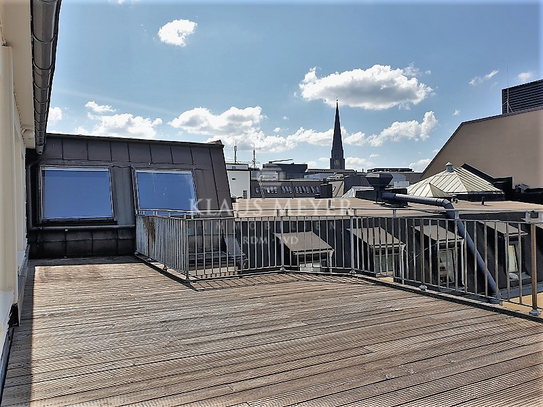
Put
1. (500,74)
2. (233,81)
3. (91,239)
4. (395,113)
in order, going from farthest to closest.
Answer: (395,113) < (500,74) < (233,81) < (91,239)

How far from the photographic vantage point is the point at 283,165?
64.5 metres

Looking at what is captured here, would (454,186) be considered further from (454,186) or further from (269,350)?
(269,350)

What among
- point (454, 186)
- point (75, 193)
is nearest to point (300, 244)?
point (75, 193)

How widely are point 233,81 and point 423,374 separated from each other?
35.9 feet

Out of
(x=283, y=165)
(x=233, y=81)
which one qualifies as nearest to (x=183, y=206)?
(x=233, y=81)

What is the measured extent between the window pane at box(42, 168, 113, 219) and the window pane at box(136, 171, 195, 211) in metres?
0.73

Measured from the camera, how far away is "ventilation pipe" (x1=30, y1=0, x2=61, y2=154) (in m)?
2.59

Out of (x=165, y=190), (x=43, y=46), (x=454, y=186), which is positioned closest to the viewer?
(x=43, y=46)

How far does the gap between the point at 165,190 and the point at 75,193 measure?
6.16ft

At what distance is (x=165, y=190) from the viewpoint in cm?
902

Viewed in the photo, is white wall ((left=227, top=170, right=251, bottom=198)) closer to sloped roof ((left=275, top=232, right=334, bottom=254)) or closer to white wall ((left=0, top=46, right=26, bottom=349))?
sloped roof ((left=275, top=232, right=334, bottom=254))

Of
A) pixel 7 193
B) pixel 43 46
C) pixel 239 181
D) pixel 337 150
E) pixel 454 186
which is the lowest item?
pixel 7 193

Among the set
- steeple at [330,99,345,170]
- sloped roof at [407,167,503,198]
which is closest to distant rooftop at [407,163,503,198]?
sloped roof at [407,167,503,198]

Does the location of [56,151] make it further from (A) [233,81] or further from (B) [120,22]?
(A) [233,81]
